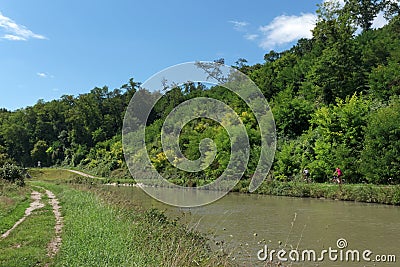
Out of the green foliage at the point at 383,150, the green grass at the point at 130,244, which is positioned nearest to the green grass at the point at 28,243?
the green grass at the point at 130,244

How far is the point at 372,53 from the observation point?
39344 millimetres

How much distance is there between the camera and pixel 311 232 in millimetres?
11992

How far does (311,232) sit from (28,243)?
8311mm

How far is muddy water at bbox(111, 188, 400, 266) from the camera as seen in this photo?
8.80 meters

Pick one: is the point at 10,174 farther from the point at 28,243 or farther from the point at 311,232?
the point at 311,232

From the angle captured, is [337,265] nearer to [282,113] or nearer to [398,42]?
[282,113]

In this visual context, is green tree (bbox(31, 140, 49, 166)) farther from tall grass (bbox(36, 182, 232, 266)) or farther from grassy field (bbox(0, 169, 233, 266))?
tall grass (bbox(36, 182, 232, 266))

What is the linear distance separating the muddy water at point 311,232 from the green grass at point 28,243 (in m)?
3.60

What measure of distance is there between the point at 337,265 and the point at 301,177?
20.5m

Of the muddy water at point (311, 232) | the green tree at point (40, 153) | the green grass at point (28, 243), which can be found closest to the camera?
the green grass at point (28, 243)

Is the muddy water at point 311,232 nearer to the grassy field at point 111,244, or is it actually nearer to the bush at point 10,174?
Answer: the grassy field at point 111,244

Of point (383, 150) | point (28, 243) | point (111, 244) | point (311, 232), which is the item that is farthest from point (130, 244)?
point (383, 150)
